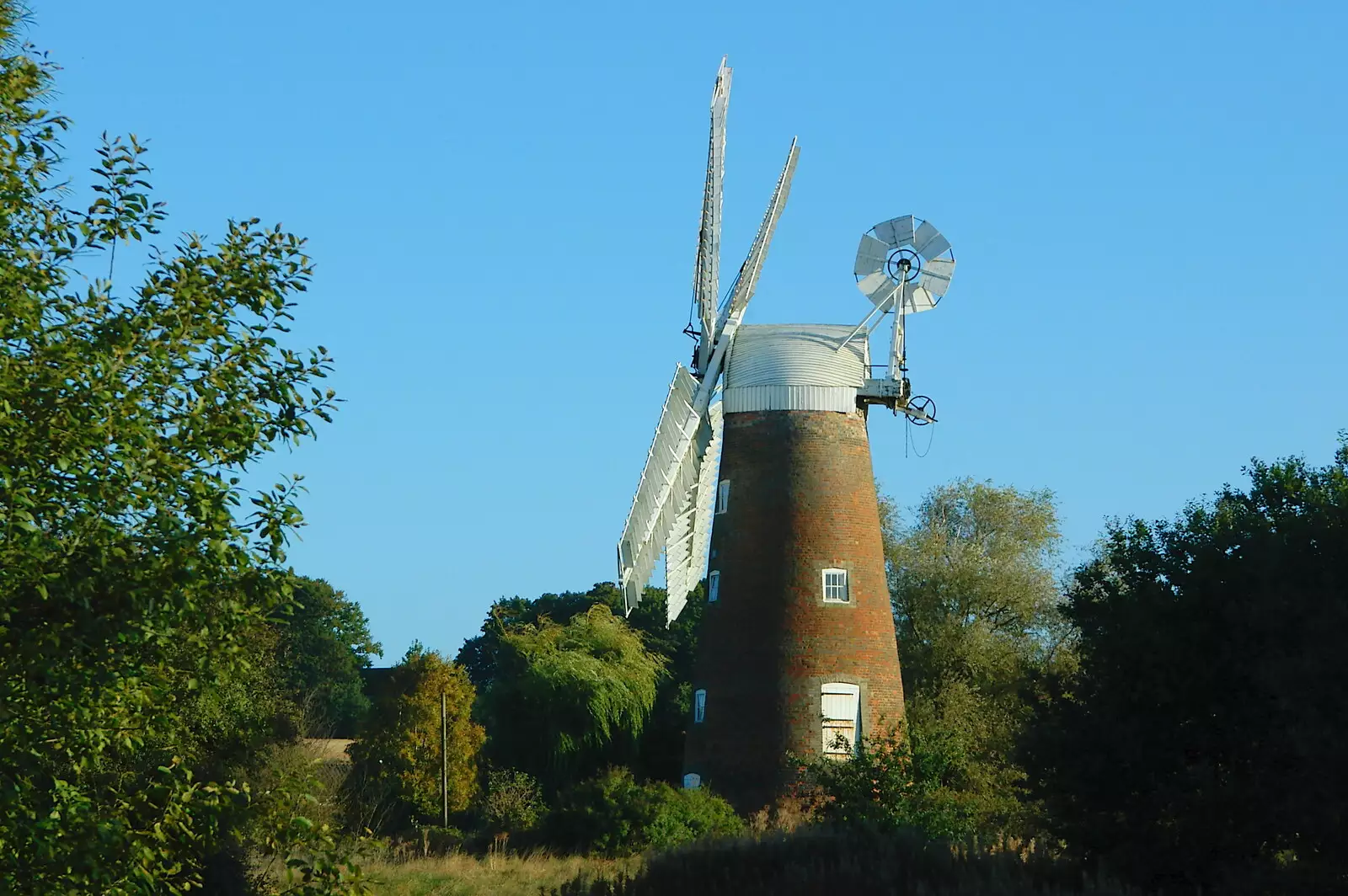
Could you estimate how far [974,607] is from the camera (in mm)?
45531

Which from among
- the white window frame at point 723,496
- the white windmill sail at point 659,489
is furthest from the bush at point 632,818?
the white window frame at point 723,496

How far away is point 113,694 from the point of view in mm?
A: 9336

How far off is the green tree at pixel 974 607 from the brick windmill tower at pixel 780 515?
710cm

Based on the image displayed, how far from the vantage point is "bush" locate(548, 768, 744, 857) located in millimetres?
29719

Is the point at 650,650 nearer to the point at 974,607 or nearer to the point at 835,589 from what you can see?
the point at 974,607

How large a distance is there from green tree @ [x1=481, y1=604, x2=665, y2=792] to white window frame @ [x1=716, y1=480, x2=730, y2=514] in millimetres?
11306

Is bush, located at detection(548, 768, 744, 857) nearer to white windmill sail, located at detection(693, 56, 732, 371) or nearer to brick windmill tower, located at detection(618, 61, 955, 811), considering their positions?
brick windmill tower, located at detection(618, 61, 955, 811)

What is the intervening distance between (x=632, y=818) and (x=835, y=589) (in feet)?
20.4

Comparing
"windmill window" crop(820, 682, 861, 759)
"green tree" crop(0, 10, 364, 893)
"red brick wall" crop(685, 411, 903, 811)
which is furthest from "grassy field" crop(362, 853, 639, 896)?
"green tree" crop(0, 10, 364, 893)

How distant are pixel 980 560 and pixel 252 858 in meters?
25.7

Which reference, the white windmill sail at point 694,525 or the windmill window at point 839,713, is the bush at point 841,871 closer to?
the windmill window at point 839,713

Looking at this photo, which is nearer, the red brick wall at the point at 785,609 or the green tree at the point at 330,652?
the red brick wall at the point at 785,609

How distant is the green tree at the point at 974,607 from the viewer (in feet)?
136

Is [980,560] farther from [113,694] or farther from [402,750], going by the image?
[113,694]
